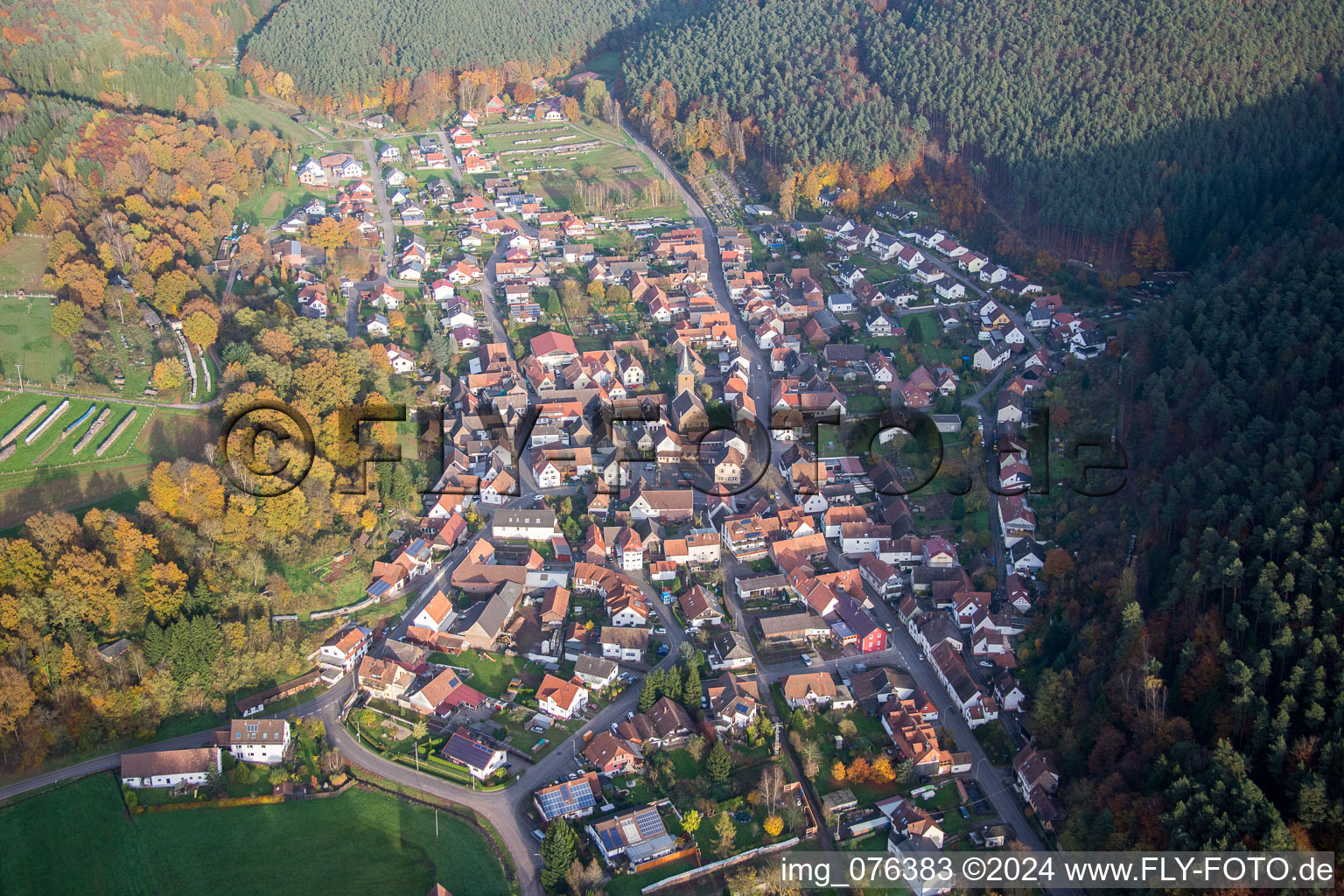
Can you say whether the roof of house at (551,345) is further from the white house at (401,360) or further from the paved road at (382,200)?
the paved road at (382,200)

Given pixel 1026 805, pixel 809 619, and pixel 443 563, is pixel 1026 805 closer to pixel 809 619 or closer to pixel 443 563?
pixel 809 619

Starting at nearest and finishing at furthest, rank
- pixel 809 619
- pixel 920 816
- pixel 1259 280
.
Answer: pixel 920 816 → pixel 809 619 → pixel 1259 280

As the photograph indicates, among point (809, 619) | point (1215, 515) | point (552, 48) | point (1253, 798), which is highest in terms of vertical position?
point (552, 48)

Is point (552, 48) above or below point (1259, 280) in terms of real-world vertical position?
above

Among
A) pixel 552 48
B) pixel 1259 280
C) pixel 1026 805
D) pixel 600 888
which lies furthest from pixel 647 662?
pixel 552 48

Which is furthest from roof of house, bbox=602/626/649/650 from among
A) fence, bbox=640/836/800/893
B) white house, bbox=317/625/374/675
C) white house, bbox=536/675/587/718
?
fence, bbox=640/836/800/893

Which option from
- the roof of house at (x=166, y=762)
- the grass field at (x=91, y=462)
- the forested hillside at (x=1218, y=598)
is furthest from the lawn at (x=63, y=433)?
the forested hillside at (x=1218, y=598)

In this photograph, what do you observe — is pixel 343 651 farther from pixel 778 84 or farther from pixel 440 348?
pixel 778 84
